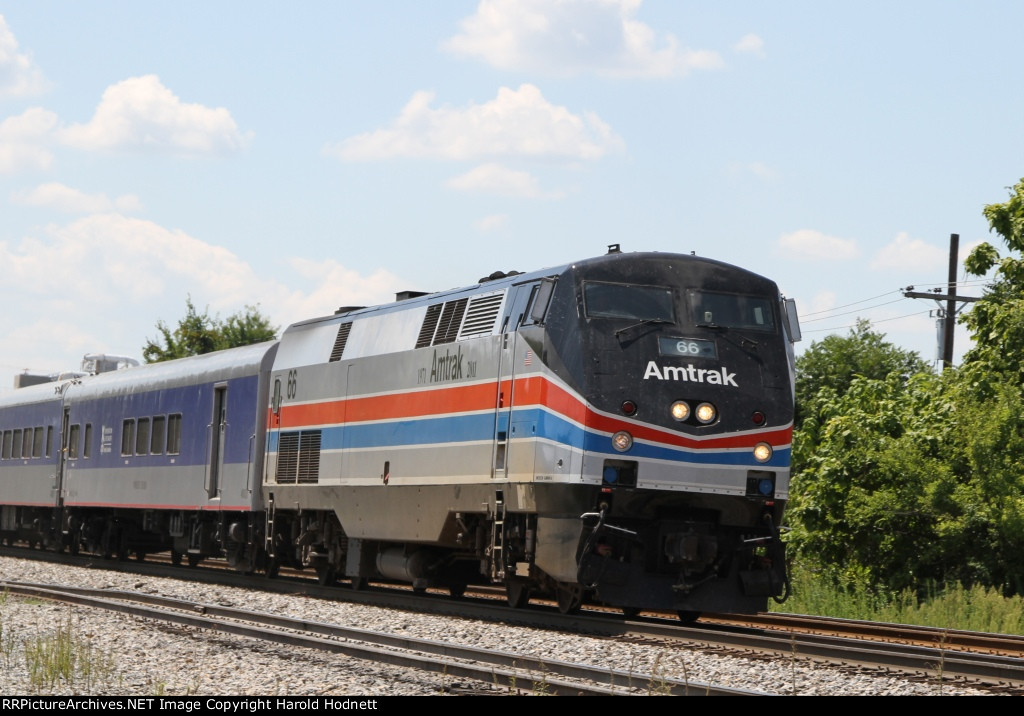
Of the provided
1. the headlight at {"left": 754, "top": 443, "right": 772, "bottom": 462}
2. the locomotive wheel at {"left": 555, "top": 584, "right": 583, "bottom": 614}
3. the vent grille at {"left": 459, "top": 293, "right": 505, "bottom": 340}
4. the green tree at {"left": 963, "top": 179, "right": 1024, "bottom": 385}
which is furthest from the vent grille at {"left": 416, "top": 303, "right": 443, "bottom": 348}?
the green tree at {"left": 963, "top": 179, "right": 1024, "bottom": 385}

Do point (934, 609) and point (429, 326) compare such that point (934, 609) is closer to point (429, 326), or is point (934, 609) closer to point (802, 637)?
point (802, 637)

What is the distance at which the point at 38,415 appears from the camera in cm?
3209

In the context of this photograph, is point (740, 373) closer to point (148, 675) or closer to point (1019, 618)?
point (1019, 618)

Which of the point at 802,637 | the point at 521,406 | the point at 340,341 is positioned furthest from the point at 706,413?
the point at 340,341

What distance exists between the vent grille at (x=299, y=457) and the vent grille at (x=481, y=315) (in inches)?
169

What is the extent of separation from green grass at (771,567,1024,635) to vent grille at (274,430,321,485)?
21.9 feet

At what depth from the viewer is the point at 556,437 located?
14109 millimetres

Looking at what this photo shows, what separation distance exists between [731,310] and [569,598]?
352 cm

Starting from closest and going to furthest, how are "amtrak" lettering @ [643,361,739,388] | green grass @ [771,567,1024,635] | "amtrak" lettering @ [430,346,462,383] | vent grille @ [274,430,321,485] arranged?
"amtrak" lettering @ [643,361,739,388] < "amtrak" lettering @ [430,346,462,383] < green grass @ [771,567,1024,635] < vent grille @ [274,430,321,485]

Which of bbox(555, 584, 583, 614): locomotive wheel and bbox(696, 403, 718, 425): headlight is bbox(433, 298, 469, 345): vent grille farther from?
bbox(696, 403, 718, 425): headlight

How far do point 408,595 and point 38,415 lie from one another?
1659 cm

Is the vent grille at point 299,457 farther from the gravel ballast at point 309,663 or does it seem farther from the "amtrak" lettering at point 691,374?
the "amtrak" lettering at point 691,374

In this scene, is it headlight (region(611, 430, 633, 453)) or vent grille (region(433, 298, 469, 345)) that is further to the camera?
vent grille (region(433, 298, 469, 345))

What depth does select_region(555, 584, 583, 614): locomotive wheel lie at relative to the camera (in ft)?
49.2
